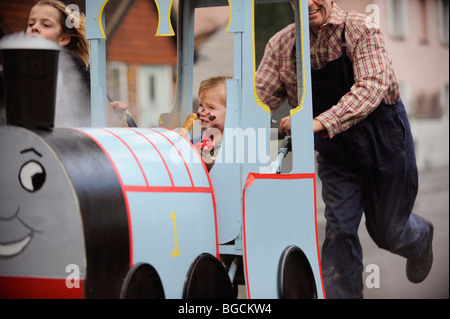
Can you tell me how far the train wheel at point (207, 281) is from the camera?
3.00m

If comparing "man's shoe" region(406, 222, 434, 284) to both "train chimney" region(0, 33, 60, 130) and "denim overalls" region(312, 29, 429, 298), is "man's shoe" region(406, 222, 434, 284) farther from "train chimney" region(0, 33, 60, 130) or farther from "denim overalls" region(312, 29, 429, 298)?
"train chimney" region(0, 33, 60, 130)

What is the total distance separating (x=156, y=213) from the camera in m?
2.86

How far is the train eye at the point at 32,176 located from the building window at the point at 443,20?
5.78m

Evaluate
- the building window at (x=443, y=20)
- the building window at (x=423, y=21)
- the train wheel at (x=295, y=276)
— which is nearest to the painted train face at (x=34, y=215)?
the train wheel at (x=295, y=276)

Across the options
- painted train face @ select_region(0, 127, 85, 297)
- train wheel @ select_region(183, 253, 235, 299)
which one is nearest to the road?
train wheel @ select_region(183, 253, 235, 299)

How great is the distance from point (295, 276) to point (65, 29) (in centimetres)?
169

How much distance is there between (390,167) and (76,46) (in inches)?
72.0

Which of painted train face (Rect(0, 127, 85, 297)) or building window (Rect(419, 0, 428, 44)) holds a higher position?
building window (Rect(419, 0, 428, 44))

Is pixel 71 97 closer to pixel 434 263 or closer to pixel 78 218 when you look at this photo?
pixel 78 218

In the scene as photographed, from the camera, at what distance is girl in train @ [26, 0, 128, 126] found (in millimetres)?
3945

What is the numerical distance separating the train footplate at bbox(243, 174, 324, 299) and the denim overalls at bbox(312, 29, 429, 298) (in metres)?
0.88

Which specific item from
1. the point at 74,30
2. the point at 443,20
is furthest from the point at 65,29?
the point at 443,20

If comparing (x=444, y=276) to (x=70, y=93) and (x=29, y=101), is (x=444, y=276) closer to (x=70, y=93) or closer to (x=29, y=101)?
(x=70, y=93)

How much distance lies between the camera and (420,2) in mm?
7605
